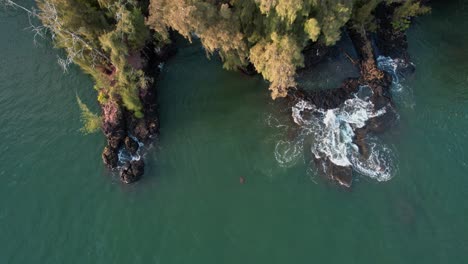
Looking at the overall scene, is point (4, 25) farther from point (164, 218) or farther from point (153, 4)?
point (164, 218)

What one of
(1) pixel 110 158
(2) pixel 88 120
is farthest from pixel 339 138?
(2) pixel 88 120

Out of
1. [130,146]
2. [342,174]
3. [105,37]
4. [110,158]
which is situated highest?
[105,37]

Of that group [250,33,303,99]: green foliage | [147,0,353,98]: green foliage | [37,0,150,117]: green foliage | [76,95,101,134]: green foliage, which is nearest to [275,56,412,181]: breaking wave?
[147,0,353,98]: green foliage

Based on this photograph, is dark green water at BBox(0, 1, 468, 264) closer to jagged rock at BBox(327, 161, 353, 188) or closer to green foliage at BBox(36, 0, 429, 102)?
jagged rock at BBox(327, 161, 353, 188)

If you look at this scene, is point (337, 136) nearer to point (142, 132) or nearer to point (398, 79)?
point (398, 79)

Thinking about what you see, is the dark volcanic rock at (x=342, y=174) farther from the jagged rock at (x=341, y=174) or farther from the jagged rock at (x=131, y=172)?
the jagged rock at (x=131, y=172)

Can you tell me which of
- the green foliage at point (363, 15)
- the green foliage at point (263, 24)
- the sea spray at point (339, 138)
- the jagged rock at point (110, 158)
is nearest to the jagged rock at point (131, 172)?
the jagged rock at point (110, 158)
